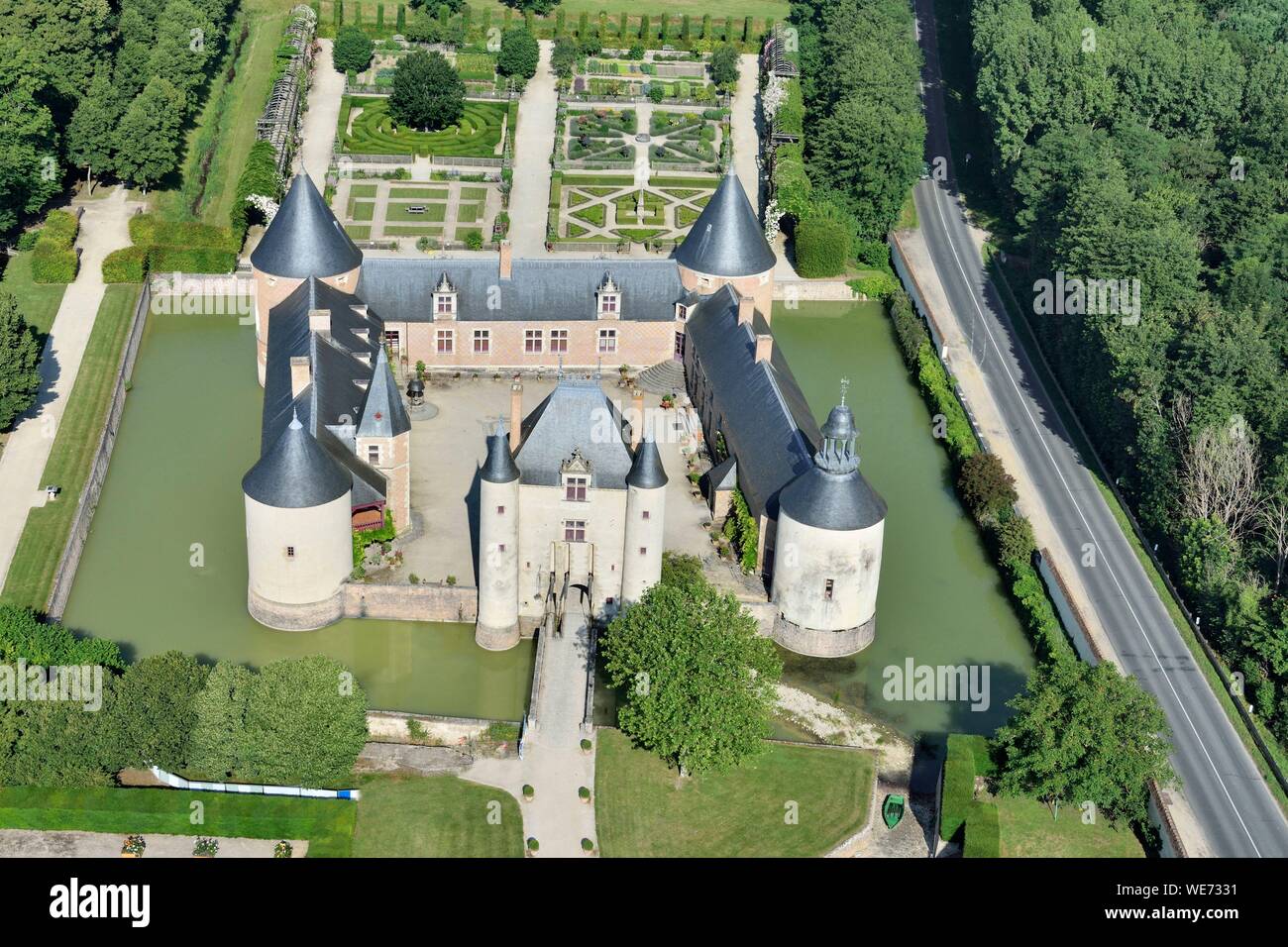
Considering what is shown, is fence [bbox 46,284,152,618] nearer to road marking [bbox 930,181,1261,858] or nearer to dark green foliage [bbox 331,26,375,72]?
dark green foliage [bbox 331,26,375,72]

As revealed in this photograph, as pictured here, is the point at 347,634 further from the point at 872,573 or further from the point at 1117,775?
the point at 1117,775

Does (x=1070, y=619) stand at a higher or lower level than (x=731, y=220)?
lower

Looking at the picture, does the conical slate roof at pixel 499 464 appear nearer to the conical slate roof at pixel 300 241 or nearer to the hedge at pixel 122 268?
the conical slate roof at pixel 300 241

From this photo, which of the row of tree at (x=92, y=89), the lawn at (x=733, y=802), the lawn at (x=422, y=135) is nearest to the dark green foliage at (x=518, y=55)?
the lawn at (x=422, y=135)

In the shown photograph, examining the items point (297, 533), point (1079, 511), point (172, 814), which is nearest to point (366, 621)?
point (297, 533)

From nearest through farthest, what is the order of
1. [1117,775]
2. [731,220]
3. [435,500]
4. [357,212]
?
[1117,775], [435,500], [731,220], [357,212]

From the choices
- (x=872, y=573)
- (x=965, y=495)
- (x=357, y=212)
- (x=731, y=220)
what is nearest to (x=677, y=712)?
(x=872, y=573)

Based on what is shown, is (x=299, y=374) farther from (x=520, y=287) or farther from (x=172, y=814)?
(x=172, y=814)
